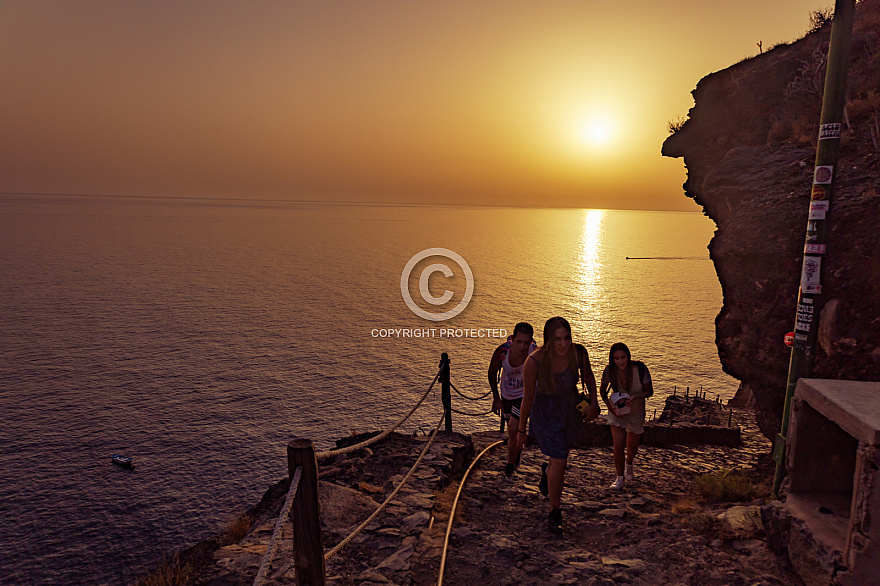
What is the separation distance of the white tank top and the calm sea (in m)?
20.7

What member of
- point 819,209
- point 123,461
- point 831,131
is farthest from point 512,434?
point 123,461

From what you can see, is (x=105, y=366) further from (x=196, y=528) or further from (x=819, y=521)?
(x=819, y=521)

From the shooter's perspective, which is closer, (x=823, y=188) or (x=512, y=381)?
(x=823, y=188)

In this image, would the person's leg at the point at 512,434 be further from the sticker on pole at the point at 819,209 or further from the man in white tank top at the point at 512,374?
the sticker on pole at the point at 819,209

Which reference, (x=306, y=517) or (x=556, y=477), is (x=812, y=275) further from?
(x=306, y=517)

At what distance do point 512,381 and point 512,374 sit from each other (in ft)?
0.35

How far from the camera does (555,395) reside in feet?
16.5

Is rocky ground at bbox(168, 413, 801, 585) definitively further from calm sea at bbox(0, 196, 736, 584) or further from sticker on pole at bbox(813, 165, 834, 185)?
calm sea at bbox(0, 196, 736, 584)

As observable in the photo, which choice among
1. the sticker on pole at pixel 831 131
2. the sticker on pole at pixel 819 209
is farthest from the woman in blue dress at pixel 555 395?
the sticker on pole at pixel 831 131

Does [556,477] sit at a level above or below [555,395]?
below

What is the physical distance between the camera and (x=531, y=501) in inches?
240

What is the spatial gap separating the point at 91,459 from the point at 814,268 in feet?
118

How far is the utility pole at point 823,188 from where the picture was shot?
4926 millimetres

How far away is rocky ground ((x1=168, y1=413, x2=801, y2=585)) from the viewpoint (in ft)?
14.4
